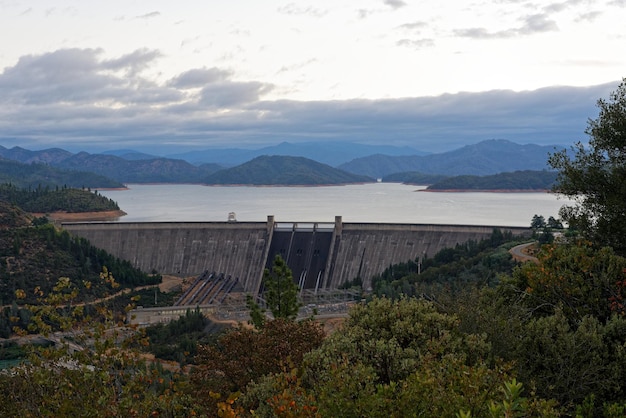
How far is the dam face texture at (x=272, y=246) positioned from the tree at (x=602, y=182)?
50089 mm

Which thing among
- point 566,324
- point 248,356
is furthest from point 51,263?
point 566,324

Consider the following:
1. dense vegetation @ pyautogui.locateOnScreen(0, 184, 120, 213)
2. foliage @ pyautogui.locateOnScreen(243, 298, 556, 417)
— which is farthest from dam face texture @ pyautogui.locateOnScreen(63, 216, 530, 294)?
dense vegetation @ pyautogui.locateOnScreen(0, 184, 120, 213)

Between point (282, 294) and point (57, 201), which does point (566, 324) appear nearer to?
point (282, 294)

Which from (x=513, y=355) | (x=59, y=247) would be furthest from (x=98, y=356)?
(x=59, y=247)

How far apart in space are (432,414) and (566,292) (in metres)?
10.8

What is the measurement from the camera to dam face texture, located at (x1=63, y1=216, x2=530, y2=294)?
74.8m

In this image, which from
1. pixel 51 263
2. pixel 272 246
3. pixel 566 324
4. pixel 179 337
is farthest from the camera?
pixel 272 246

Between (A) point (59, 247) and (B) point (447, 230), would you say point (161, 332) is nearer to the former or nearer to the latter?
(A) point (59, 247)

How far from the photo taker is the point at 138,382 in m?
13.3

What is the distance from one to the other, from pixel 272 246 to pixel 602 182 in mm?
60946

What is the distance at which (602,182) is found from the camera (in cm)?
2262

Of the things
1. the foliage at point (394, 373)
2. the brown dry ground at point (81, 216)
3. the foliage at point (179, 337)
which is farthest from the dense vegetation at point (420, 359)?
the brown dry ground at point (81, 216)

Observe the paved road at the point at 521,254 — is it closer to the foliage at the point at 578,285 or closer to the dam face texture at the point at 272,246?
the dam face texture at the point at 272,246

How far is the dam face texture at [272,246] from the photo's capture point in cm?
7475
